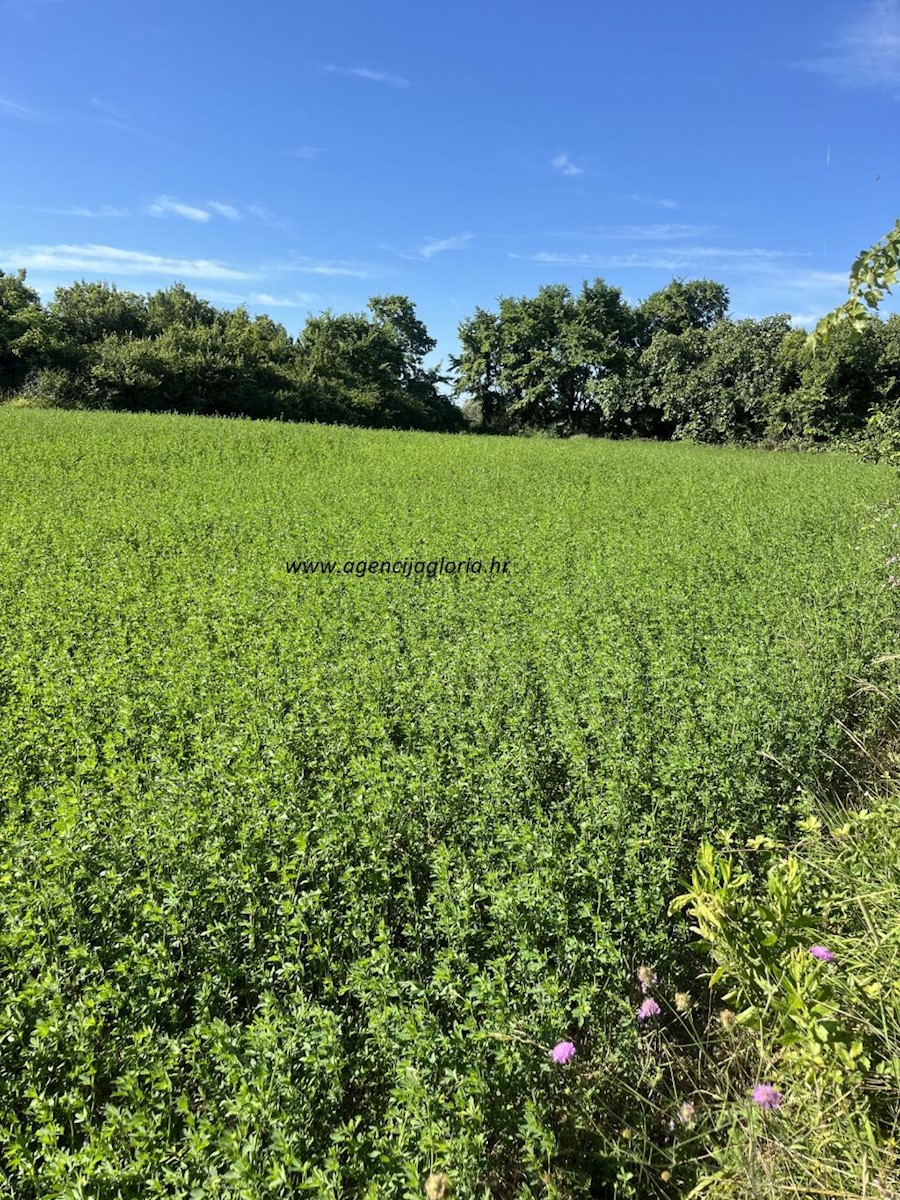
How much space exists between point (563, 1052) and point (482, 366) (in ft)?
155

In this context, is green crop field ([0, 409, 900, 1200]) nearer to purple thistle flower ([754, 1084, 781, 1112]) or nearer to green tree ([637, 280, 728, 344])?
purple thistle flower ([754, 1084, 781, 1112])

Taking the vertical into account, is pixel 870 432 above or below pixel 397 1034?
above

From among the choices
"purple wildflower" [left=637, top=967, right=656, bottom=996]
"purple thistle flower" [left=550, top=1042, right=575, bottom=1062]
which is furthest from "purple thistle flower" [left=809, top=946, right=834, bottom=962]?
"purple thistle flower" [left=550, top=1042, right=575, bottom=1062]

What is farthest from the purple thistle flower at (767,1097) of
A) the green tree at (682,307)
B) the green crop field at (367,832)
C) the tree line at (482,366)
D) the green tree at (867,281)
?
the green tree at (682,307)

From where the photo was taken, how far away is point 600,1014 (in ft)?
7.79

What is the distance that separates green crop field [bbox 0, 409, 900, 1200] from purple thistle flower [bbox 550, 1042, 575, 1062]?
105 mm

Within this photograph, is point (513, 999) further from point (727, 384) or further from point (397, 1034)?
point (727, 384)

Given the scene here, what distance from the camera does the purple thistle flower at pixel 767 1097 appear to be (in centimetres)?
204

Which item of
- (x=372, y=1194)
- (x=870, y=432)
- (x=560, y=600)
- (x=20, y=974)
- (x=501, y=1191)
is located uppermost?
(x=870, y=432)

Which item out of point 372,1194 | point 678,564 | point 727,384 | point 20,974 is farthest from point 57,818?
point 727,384

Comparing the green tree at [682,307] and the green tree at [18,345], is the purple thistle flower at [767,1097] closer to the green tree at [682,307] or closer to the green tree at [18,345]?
the green tree at [18,345]

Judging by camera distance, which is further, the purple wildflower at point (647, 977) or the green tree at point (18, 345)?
the green tree at point (18, 345)

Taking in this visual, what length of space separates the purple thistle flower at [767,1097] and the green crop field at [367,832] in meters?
0.40

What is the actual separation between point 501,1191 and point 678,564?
7.40 m
